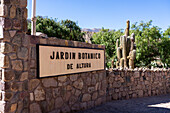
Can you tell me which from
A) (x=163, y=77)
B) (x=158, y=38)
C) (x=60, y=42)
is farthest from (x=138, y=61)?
(x=60, y=42)

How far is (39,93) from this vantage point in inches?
174

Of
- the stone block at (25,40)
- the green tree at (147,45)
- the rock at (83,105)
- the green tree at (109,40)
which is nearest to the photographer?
the stone block at (25,40)

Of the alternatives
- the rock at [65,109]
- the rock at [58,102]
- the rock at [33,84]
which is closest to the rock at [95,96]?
the rock at [65,109]

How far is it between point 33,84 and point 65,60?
1.24 meters

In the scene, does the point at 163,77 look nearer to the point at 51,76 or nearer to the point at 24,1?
the point at 51,76

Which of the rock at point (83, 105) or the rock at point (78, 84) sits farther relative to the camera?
the rock at point (83, 105)

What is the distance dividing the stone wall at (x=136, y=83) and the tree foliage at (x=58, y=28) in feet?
48.1

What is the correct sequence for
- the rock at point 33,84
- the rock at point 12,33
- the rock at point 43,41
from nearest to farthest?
the rock at point 12,33, the rock at point 33,84, the rock at point 43,41

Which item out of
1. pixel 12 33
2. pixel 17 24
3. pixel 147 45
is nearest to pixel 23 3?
pixel 17 24

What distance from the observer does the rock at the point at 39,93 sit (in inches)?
171

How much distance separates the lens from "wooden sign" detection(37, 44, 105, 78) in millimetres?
4484

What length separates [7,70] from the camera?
12.1ft

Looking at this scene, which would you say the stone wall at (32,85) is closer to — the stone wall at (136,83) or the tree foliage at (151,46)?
the stone wall at (136,83)

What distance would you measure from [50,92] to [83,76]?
1510 millimetres
